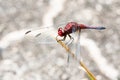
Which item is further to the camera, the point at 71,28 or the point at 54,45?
the point at 54,45

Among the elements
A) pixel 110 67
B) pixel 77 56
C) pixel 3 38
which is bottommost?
pixel 110 67

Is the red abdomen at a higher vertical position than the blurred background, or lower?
higher

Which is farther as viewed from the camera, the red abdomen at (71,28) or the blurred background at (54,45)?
the blurred background at (54,45)

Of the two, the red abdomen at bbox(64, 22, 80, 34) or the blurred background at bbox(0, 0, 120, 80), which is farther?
the blurred background at bbox(0, 0, 120, 80)

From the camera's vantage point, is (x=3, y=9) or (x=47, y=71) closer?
(x=47, y=71)

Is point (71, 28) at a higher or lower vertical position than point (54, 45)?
higher

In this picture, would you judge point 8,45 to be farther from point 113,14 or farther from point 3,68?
point 113,14

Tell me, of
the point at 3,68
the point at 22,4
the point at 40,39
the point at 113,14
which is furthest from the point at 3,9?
the point at 40,39

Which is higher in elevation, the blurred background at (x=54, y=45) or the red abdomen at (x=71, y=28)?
the red abdomen at (x=71, y=28)
